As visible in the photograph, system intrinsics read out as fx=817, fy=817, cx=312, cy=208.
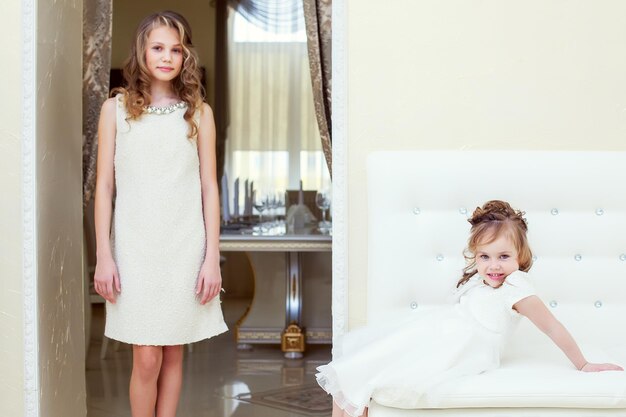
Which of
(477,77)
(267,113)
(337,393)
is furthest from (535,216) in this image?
(267,113)

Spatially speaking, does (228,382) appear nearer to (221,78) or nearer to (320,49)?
(320,49)

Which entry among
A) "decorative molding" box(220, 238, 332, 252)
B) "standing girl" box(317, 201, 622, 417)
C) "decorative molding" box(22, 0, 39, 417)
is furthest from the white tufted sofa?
"decorative molding" box(220, 238, 332, 252)

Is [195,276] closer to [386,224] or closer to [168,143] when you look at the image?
[168,143]

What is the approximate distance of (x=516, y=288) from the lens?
244 centimetres

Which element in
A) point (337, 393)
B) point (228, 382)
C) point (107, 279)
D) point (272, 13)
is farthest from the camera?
point (272, 13)

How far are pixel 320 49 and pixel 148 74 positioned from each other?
105cm

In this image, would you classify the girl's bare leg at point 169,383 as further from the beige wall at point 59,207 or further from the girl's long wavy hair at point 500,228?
the girl's long wavy hair at point 500,228

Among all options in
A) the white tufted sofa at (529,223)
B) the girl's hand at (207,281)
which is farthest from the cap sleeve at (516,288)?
the girl's hand at (207,281)

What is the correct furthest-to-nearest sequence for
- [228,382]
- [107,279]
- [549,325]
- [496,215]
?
1. [228,382]
2. [107,279]
3. [496,215]
4. [549,325]

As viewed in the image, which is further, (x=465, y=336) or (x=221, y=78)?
(x=221, y=78)

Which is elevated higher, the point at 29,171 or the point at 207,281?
the point at 29,171

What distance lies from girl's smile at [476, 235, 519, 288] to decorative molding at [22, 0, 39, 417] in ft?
5.18

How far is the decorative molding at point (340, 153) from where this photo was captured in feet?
9.68

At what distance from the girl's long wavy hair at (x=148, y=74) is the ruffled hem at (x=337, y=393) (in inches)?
36.4
